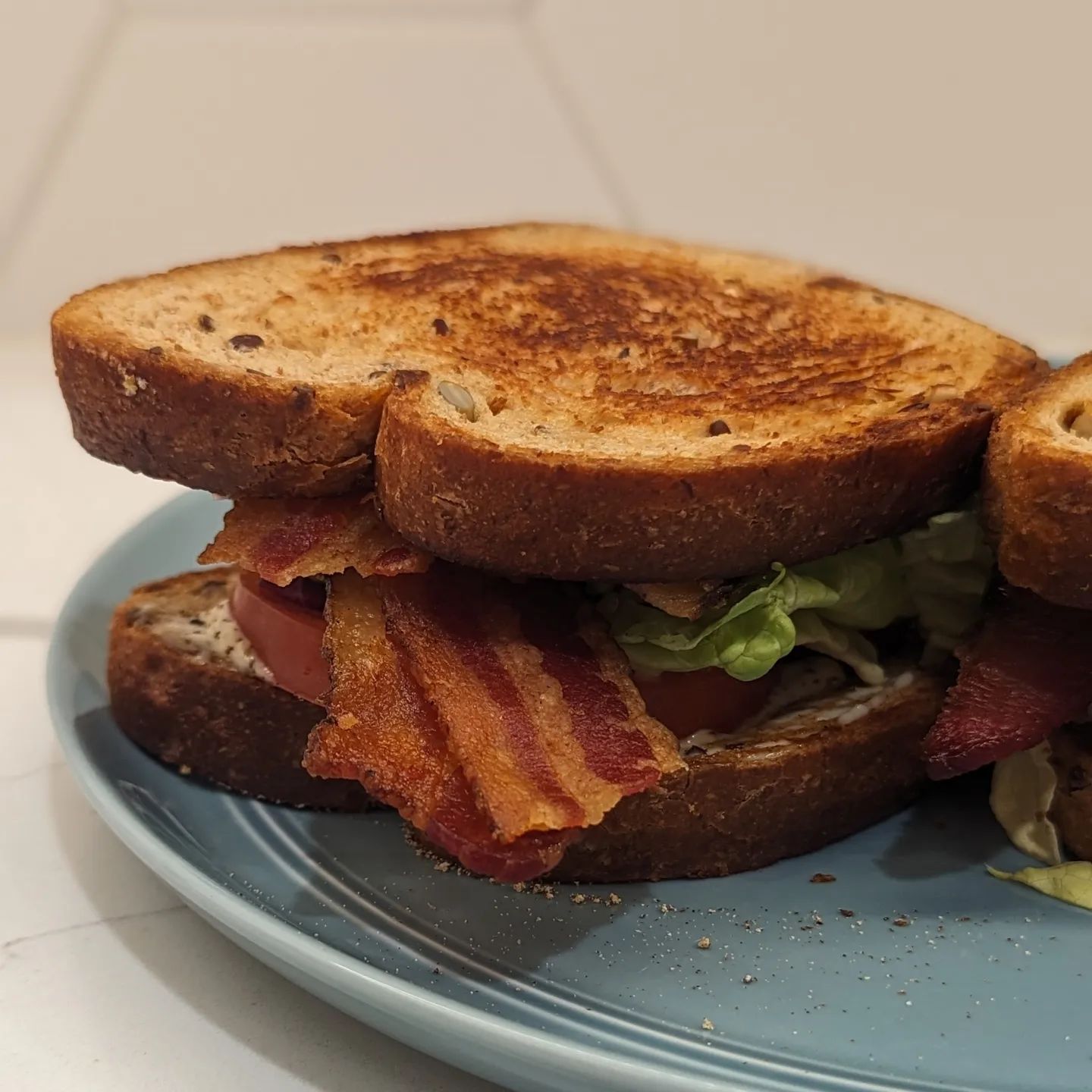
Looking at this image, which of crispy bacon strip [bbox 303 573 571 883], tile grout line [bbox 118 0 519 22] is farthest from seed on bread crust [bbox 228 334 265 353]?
tile grout line [bbox 118 0 519 22]

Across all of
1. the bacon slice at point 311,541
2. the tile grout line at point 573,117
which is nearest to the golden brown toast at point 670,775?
the bacon slice at point 311,541

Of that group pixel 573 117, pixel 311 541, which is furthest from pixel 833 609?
pixel 573 117

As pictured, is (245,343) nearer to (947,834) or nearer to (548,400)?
(548,400)

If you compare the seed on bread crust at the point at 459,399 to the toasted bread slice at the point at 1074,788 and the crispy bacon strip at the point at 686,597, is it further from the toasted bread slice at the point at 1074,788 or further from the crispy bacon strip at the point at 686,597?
the toasted bread slice at the point at 1074,788

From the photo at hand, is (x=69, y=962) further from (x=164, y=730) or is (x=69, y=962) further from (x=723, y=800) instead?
(x=723, y=800)

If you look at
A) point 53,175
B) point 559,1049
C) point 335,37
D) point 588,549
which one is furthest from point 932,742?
point 53,175

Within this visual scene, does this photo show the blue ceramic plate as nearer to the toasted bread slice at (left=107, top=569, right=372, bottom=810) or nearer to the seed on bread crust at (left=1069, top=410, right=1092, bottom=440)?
the toasted bread slice at (left=107, top=569, right=372, bottom=810)
